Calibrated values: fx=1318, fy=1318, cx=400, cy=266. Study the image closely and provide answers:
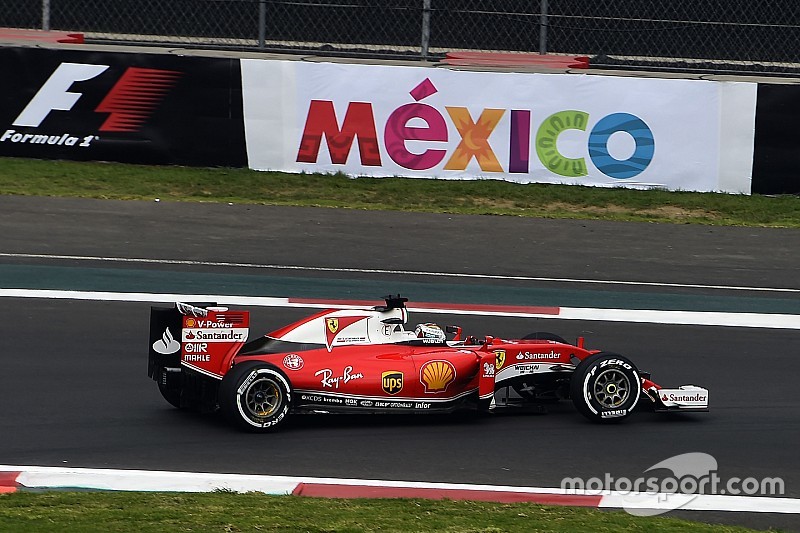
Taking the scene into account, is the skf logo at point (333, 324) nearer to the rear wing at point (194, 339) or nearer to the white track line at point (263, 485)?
the rear wing at point (194, 339)

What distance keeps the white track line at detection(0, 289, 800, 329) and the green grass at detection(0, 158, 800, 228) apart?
4.68 metres

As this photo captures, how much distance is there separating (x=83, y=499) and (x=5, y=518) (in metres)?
0.64

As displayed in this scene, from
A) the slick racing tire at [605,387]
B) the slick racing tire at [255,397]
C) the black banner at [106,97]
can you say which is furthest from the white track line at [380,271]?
the slick racing tire at [255,397]

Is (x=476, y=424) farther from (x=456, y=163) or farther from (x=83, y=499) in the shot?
(x=456, y=163)

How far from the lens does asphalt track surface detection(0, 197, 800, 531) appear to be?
9570mm

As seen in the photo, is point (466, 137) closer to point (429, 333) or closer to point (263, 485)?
point (429, 333)

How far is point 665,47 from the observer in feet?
67.8

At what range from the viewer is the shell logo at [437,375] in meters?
10.2

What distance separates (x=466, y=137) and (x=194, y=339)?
9.96m

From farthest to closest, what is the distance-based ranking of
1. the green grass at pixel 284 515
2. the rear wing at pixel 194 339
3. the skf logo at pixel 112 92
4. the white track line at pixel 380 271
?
the skf logo at pixel 112 92 < the white track line at pixel 380 271 < the rear wing at pixel 194 339 < the green grass at pixel 284 515

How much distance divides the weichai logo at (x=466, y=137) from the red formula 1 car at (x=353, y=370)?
901 cm

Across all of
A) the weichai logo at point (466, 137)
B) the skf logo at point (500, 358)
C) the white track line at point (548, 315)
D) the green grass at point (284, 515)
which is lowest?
the green grass at point (284, 515)

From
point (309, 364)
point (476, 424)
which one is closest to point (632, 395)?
point (476, 424)

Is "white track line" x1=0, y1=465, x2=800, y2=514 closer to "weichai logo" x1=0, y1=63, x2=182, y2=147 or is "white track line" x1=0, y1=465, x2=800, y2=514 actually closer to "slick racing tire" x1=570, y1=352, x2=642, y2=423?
"slick racing tire" x1=570, y1=352, x2=642, y2=423
